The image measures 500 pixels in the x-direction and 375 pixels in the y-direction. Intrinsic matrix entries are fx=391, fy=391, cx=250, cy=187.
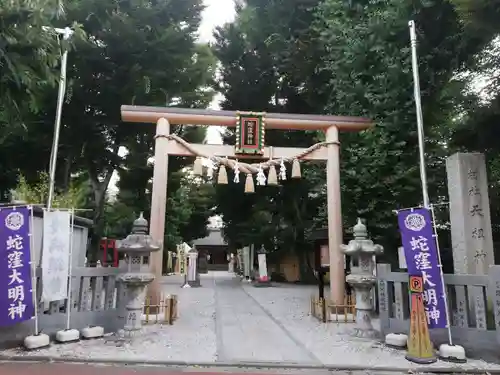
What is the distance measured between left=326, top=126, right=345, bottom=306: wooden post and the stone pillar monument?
261cm

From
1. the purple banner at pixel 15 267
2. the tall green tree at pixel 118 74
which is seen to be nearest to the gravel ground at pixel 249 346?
the purple banner at pixel 15 267

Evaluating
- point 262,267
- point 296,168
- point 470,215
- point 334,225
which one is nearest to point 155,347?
A: point 334,225

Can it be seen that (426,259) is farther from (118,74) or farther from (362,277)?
(118,74)

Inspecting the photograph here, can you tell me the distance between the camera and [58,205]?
38.2 feet

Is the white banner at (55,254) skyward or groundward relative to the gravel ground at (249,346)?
skyward

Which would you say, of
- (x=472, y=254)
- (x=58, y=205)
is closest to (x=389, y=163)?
(x=472, y=254)

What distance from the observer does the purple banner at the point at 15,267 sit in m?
5.72

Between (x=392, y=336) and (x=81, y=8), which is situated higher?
(x=81, y=8)

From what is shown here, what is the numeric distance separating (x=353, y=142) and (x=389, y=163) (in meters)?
1.78

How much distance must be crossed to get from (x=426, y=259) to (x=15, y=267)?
6.26 metres

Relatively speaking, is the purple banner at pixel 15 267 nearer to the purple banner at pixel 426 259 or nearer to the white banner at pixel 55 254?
the white banner at pixel 55 254

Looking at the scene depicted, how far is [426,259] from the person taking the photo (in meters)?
6.06

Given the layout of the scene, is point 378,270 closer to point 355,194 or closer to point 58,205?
point 355,194

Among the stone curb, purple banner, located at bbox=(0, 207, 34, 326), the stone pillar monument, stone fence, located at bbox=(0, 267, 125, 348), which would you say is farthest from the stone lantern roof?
the stone pillar monument
